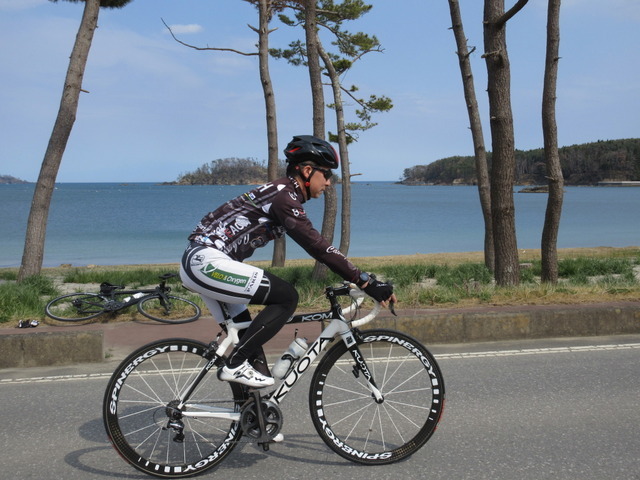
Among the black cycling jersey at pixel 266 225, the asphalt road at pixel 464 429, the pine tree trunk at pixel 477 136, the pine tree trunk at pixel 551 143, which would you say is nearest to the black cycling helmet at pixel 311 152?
the black cycling jersey at pixel 266 225

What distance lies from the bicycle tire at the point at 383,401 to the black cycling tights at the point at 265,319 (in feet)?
1.33

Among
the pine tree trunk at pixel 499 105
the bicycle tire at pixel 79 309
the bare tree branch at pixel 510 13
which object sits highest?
the bare tree branch at pixel 510 13

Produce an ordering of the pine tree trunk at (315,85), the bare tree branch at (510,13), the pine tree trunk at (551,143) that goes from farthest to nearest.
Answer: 1. the pine tree trunk at (315,85)
2. the pine tree trunk at (551,143)
3. the bare tree branch at (510,13)

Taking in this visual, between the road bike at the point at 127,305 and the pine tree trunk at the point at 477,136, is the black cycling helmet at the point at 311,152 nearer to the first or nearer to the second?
the road bike at the point at 127,305

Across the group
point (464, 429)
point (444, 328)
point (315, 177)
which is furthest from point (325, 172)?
point (444, 328)

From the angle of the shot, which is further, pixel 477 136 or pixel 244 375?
pixel 477 136

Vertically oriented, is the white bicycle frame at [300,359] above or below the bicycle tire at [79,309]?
above

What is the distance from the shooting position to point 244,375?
3.93 meters

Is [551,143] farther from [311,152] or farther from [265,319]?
[265,319]

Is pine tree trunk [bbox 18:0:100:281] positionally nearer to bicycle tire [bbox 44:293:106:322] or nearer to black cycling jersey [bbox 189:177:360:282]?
bicycle tire [bbox 44:293:106:322]

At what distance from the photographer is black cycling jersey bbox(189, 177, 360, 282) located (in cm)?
381

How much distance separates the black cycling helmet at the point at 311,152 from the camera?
3.94 meters

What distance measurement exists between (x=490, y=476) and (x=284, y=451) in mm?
1335

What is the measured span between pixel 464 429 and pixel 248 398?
1.74 m
